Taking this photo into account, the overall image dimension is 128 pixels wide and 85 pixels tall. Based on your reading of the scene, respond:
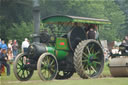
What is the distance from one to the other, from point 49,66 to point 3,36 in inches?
1277

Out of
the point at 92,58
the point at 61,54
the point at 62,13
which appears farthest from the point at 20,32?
the point at 61,54

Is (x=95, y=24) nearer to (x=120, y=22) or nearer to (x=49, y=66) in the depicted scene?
(x=49, y=66)

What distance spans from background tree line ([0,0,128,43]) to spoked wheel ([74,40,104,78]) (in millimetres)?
28850

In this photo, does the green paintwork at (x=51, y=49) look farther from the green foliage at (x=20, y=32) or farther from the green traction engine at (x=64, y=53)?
the green foliage at (x=20, y=32)

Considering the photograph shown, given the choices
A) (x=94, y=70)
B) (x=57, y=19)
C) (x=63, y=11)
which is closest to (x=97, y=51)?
(x=94, y=70)

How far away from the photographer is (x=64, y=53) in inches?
634

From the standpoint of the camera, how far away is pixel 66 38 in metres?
16.1

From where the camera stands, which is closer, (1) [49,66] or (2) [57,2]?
(1) [49,66]

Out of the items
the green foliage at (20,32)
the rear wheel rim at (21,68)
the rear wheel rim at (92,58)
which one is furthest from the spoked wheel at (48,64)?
the green foliage at (20,32)

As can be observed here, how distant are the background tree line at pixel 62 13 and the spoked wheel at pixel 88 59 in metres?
28.9

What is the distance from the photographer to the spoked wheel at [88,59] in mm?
15562

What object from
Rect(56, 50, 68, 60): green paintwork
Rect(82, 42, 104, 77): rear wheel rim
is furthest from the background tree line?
Rect(56, 50, 68, 60): green paintwork

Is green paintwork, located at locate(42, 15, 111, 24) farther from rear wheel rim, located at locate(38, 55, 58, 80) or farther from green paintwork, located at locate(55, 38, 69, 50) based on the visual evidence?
rear wheel rim, located at locate(38, 55, 58, 80)

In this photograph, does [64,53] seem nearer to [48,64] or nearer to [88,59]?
[88,59]
